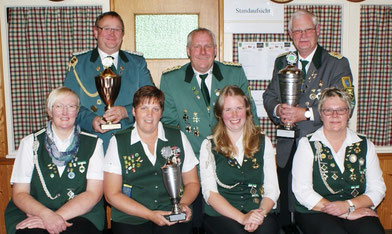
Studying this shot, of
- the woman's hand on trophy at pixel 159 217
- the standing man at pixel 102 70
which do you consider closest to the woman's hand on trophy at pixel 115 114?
the standing man at pixel 102 70

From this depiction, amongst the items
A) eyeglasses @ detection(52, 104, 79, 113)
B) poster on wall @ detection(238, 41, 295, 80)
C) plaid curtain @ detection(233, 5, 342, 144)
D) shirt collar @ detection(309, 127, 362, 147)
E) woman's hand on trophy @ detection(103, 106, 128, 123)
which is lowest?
shirt collar @ detection(309, 127, 362, 147)

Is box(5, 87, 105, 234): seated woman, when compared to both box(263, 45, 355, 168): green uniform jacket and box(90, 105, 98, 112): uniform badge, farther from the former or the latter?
box(263, 45, 355, 168): green uniform jacket

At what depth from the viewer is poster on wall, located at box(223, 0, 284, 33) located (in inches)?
137

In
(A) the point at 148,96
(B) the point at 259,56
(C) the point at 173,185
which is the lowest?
(C) the point at 173,185

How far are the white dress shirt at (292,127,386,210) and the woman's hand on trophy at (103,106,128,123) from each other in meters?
1.21

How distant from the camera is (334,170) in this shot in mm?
2385

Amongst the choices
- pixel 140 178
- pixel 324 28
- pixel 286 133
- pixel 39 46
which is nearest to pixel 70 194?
pixel 140 178

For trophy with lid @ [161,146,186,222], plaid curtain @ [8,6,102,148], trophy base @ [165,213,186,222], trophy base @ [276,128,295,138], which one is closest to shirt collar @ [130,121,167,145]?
trophy with lid @ [161,146,186,222]

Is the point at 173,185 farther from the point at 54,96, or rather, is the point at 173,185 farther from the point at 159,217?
the point at 54,96

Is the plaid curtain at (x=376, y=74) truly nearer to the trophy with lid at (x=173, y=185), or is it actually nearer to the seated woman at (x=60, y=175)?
the trophy with lid at (x=173, y=185)

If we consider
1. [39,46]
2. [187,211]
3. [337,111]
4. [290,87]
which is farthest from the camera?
[39,46]

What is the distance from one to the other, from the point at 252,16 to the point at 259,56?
37 centimetres

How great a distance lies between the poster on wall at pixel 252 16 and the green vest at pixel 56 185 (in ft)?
6.23

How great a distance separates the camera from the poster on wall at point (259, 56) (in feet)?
11.7
